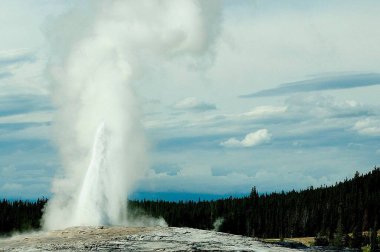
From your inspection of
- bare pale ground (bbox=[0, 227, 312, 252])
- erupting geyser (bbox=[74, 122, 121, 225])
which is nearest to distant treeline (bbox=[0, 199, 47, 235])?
erupting geyser (bbox=[74, 122, 121, 225])

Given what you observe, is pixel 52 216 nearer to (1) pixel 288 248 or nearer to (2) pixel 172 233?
(2) pixel 172 233

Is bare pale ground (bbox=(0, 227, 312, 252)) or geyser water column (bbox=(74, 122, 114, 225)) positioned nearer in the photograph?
bare pale ground (bbox=(0, 227, 312, 252))

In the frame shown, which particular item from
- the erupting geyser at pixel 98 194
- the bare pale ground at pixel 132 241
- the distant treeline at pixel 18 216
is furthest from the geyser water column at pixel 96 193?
the distant treeline at pixel 18 216

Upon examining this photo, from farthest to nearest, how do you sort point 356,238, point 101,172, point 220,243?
point 356,238, point 101,172, point 220,243

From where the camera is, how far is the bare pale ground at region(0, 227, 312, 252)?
60.4m

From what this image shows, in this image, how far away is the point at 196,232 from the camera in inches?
2667

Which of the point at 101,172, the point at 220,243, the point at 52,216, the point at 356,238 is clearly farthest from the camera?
the point at 356,238

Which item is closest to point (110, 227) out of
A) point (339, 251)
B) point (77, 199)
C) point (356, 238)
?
point (77, 199)

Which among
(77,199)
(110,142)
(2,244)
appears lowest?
(2,244)

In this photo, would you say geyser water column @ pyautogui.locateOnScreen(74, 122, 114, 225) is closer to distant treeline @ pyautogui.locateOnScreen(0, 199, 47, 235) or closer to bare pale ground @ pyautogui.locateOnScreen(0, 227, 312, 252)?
bare pale ground @ pyautogui.locateOnScreen(0, 227, 312, 252)

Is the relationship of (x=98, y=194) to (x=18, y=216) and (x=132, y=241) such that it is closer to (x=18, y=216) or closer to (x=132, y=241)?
(x=132, y=241)

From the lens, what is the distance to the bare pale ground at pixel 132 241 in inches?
2379

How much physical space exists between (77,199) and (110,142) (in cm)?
778

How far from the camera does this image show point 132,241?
63.5 m
